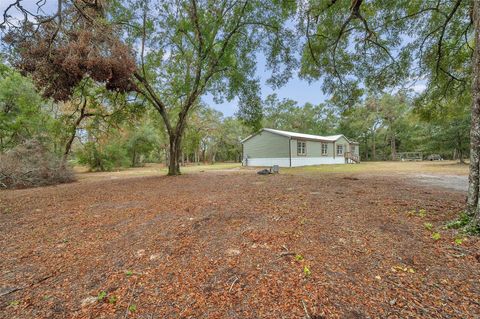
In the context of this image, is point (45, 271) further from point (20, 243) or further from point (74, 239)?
point (20, 243)

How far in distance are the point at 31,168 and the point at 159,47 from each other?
7.73 metres

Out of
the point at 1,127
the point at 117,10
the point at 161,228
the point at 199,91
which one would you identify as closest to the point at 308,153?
the point at 199,91

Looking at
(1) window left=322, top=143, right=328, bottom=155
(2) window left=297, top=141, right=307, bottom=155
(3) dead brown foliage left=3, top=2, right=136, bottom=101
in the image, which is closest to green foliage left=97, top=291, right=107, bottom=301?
(3) dead brown foliage left=3, top=2, right=136, bottom=101

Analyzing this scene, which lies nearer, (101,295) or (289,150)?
(101,295)

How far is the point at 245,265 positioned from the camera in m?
2.18

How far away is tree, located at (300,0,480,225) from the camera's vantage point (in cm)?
655

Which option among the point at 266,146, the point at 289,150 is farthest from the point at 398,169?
the point at 266,146

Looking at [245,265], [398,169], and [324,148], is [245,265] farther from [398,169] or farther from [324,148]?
[324,148]

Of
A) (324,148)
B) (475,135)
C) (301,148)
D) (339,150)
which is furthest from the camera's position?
(339,150)

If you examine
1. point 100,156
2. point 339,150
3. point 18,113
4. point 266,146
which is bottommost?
point 100,156

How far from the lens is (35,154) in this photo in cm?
970

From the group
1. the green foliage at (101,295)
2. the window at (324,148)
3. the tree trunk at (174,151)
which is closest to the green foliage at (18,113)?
the tree trunk at (174,151)

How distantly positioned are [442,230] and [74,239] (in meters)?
5.12

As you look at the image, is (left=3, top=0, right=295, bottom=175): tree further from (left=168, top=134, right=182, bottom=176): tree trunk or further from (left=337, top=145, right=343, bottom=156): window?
(left=337, top=145, right=343, bottom=156): window
